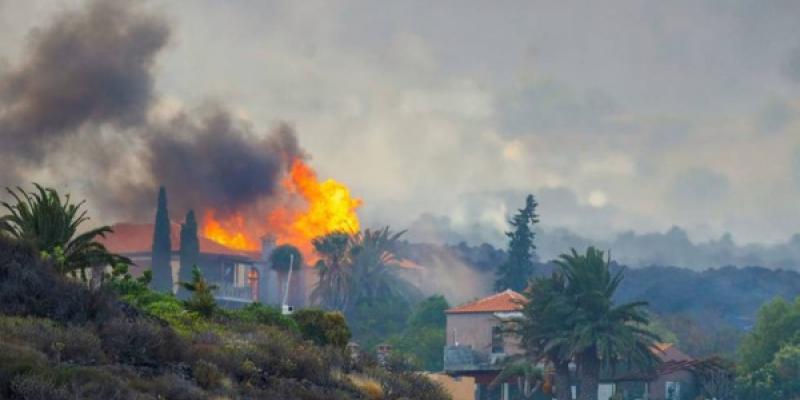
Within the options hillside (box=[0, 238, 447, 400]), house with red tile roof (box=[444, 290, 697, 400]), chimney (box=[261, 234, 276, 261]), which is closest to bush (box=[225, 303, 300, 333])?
hillside (box=[0, 238, 447, 400])

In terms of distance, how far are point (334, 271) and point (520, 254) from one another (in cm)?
1699

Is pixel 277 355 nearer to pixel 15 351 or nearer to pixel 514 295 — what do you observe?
pixel 15 351

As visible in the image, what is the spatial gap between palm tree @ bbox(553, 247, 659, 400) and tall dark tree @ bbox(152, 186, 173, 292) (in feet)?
170

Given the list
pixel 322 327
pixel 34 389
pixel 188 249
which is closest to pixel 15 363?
pixel 34 389

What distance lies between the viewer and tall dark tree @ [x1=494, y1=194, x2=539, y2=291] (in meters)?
122

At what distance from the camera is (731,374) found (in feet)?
285

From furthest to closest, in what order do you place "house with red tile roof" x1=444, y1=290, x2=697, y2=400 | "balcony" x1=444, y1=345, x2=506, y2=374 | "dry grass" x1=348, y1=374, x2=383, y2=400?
"balcony" x1=444, y1=345, x2=506, y2=374 → "house with red tile roof" x1=444, y1=290, x2=697, y2=400 → "dry grass" x1=348, y1=374, x2=383, y2=400

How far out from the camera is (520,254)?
4865 inches

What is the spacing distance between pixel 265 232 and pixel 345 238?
2280 centimetres

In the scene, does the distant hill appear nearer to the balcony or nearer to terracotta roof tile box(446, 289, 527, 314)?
A: terracotta roof tile box(446, 289, 527, 314)

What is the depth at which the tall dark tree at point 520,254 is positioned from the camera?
399 feet

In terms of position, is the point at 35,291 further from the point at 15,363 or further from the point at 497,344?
the point at 497,344

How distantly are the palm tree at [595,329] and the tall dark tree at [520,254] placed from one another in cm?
4293

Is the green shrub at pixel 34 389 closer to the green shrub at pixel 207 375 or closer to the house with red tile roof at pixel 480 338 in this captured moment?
the green shrub at pixel 207 375
